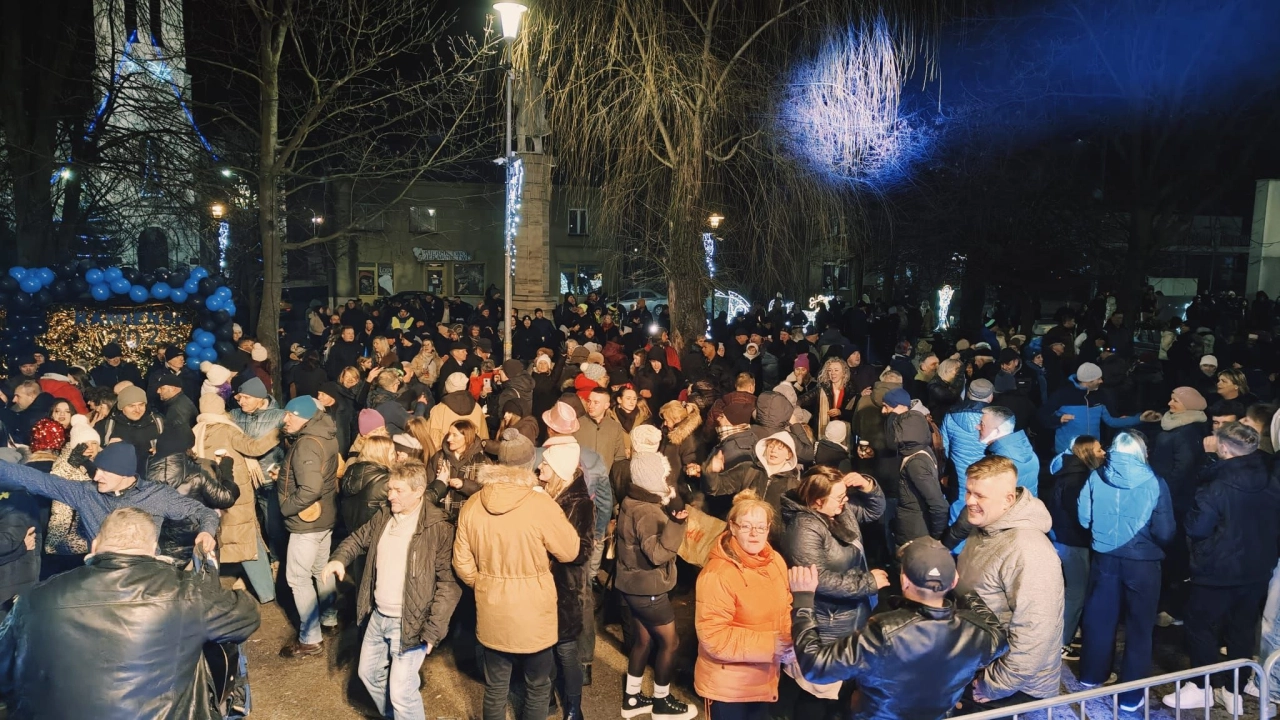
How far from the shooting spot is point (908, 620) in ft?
11.9

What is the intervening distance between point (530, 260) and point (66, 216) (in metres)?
8.38

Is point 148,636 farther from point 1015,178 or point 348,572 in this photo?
point 1015,178

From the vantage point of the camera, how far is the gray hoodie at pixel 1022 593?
14.5 ft

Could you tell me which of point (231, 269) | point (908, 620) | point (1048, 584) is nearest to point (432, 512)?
point (908, 620)

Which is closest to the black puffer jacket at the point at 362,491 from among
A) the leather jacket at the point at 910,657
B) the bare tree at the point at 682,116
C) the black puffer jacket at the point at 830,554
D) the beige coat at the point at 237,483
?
the beige coat at the point at 237,483

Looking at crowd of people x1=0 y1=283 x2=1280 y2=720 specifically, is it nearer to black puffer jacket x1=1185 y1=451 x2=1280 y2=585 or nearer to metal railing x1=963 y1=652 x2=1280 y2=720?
black puffer jacket x1=1185 y1=451 x2=1280 y2=585

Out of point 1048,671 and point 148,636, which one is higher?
point 148,636

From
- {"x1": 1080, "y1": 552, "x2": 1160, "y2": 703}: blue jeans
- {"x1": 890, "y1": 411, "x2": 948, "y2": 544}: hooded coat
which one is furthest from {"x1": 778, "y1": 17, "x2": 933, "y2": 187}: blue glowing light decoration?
{"x1": 1080, "y1": 552, "x2": 1160, "y2": 703}: blue jeans

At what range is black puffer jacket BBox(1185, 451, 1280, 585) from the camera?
18.3 feet

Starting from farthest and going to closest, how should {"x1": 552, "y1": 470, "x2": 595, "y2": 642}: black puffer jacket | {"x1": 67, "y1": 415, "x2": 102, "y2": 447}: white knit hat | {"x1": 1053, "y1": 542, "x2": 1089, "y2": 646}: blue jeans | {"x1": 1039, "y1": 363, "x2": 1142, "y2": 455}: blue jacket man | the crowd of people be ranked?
{"x1": 1039, "y1": 363, "x2": 1142, "y2": 455}: blue jacket man, {"x1": 1053, "y1": 542, "x2": 1089, "y2": 646}: blue jeans, {"x1": 67, "y1": 415, "x2": 102, "y2": 447}: white knit hat, {"x1": 552, "y1": 470, "x2": 595, "y2": 642}: black puffer jacket, the crowd of people

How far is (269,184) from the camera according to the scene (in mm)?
13164

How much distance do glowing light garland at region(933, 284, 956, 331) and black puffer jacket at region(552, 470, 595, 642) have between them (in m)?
26.4

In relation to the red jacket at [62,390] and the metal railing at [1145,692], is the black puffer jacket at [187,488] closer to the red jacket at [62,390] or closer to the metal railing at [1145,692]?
the red jacket at [62,390]

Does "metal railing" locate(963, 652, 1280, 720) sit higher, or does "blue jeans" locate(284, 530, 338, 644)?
"metal railing" locate(963, 652, 1280, 720)
